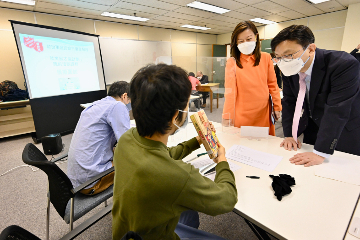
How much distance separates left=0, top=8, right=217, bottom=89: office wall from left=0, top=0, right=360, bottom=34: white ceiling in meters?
0.24

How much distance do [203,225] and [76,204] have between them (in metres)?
1.06

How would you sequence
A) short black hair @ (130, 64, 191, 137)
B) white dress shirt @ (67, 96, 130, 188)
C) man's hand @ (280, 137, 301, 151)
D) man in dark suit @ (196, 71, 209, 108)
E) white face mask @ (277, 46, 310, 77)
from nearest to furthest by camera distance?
short black hair @ (130, 64, 191, 137) → white face mask @ (277, 46, 310, 77) → man's hand @ (280, 137, 301, 151) → white dress shirt @ (67, 96, 130, 188) → man in dark suit @ (196, 71, 209, 108)

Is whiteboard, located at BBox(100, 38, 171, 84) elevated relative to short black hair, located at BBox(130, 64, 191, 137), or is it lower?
elevated

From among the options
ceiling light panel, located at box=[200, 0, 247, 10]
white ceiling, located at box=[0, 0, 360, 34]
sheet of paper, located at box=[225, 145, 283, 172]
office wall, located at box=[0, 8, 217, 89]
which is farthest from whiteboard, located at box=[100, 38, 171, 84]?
sheet of paper, located at box=[225, 145, 283, 172]

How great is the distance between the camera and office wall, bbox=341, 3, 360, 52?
5.01 metres

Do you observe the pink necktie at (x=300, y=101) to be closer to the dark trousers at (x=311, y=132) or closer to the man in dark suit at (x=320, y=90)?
the man in dark suit at (x=320, y=90)

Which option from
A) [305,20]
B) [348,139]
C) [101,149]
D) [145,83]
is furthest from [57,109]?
[305,20]

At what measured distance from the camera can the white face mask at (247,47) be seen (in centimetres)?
155

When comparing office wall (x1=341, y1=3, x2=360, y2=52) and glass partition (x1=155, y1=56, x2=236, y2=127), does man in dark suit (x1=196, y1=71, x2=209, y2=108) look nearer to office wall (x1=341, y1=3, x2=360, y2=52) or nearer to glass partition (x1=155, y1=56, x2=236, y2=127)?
glass partition (x1=155, y1=56, x2=236, y2=127)

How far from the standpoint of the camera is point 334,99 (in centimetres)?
110

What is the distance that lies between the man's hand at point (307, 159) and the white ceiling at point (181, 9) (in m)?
4.42

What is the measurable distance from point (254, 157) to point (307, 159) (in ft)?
0.95

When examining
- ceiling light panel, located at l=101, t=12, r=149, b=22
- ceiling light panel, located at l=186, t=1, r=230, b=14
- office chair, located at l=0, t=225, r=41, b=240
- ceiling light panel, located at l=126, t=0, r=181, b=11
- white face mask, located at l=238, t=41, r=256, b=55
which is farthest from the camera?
ceiling light panel, located at l=101, t=12, r=149, b=22

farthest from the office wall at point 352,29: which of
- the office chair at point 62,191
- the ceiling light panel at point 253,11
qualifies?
the office chair at point 62,191
